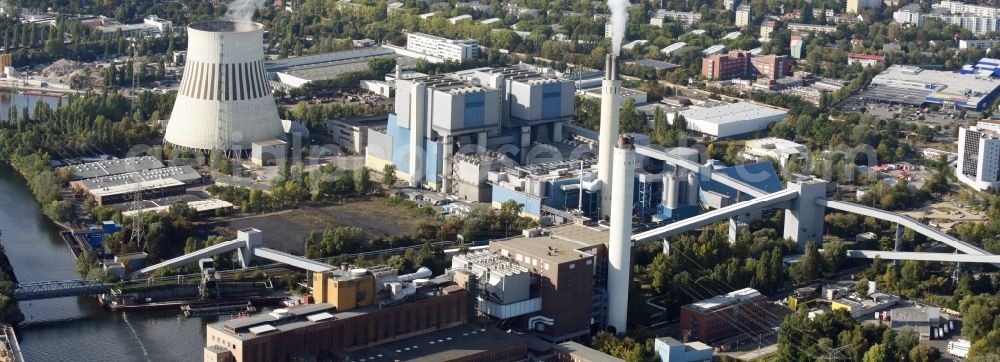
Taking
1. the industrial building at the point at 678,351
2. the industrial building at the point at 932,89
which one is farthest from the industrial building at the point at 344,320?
the industrial building at the point at 932,89

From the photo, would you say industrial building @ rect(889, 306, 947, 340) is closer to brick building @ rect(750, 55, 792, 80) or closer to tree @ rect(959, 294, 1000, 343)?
tree @ rect(959, 294, 1000, 343)

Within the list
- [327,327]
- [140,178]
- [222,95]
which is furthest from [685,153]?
[327,327]

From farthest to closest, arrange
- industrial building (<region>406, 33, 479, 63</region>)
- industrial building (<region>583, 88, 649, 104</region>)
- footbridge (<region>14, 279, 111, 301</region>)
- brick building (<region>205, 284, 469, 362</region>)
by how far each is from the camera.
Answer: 1. industrial building (<region>406, 33, 479, 63</region>)
2. industrial building (<region>583, 88, 649, 104</region>)
3. footbridge (<region>14, 279, 111, 301</region>)
4. brick building (<region>205, 284, 469, 362</region>)

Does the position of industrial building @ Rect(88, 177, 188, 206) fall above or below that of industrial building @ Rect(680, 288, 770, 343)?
above

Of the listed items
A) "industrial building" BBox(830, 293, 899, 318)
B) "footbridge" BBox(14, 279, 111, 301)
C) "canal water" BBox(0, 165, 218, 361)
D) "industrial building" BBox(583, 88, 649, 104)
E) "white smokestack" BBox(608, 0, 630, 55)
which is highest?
"white smokestack" BBox(608, 0, 630, 55)

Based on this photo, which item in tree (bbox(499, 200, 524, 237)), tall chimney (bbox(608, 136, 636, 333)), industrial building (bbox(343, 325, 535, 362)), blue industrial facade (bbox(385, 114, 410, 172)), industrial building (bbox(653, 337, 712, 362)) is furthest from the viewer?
blue industrial facade (bbox(385, 114, 410, 172))

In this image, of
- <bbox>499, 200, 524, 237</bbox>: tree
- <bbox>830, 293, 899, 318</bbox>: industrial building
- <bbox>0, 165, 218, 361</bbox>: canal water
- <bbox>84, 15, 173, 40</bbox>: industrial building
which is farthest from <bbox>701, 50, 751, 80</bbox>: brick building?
<bbox>0, 165, 218, 361</bbox>: canal water

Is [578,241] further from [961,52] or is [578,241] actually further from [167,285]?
[961,52]
